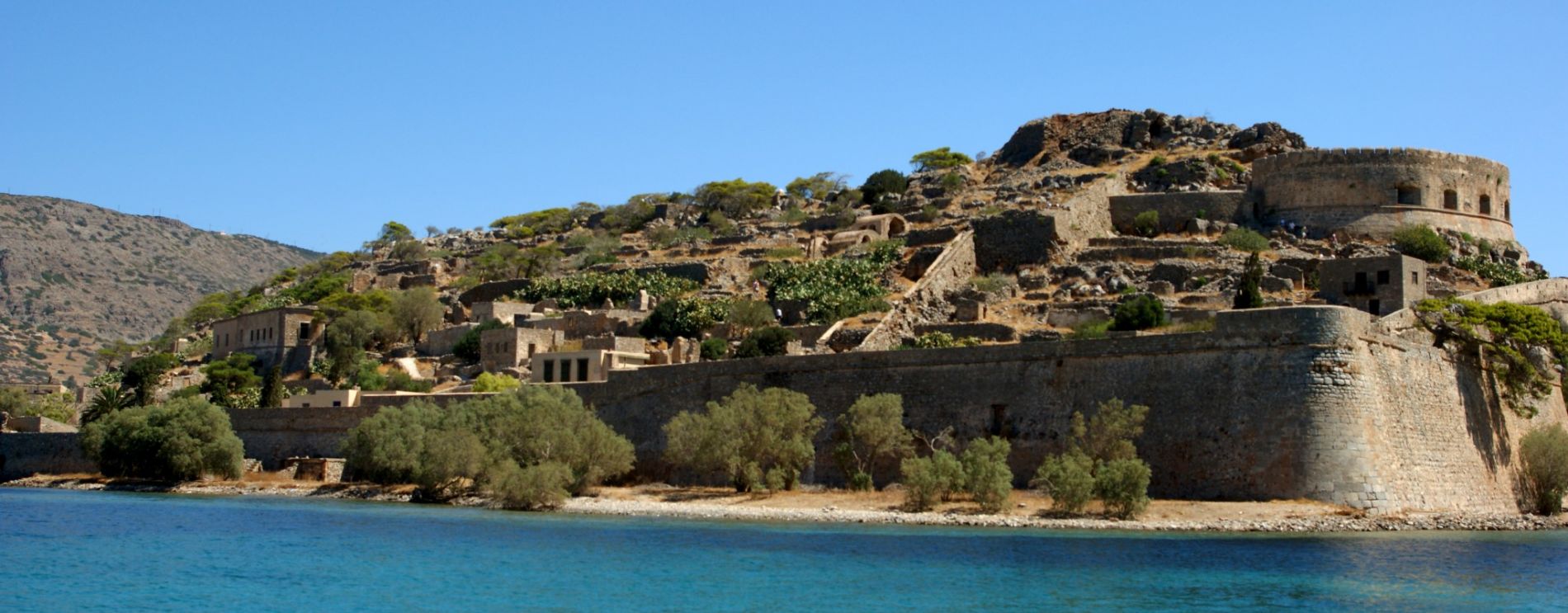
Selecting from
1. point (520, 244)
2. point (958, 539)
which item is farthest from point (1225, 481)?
point (520, 244)

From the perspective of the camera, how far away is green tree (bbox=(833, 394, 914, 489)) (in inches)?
1455

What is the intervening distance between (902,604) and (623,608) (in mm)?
3559

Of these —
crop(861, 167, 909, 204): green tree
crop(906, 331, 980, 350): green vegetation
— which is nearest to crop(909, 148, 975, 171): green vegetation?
crop(861, 167, 909, 204): green tree

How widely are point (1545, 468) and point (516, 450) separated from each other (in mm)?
21607

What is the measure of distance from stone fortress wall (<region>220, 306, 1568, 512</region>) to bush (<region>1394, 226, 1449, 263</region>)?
11551 mm

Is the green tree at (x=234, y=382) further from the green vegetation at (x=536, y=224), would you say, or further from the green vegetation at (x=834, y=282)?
the green vegetation at (x=536, y=224)

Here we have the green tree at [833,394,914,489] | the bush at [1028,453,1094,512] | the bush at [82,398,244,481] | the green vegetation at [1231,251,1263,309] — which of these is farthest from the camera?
the bush at [82,398,244,481]

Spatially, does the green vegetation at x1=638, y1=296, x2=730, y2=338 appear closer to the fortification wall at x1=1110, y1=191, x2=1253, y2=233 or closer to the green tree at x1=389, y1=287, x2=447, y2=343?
the green tree at x1=389, y1=287, x2=447, y2=343

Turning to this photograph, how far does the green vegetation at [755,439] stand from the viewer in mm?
37875

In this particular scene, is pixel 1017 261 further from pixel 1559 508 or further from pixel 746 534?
pixel 746 534

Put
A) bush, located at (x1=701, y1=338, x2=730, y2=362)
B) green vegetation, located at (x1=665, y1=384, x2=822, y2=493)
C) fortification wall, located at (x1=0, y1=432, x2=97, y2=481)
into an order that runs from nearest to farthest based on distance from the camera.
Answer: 1. green vegetation, located at (x1=665, y1=384, x2=822, y2=493)
2. bush, located at (x1=701, y1=338, x2=730, y2=362)
3. fortification wall, located at (x1=0, y1=432, x2=97, y2=481)

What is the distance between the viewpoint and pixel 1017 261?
180 feet

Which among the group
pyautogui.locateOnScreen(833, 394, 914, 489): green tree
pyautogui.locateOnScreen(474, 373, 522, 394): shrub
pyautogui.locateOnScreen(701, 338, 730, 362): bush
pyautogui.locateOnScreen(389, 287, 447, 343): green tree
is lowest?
pyautogui.locateOnScreen(833, 394, 914, 489): green tree

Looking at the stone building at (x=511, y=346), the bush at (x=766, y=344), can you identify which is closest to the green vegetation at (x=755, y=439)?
the bush at (x=766, y=344)
